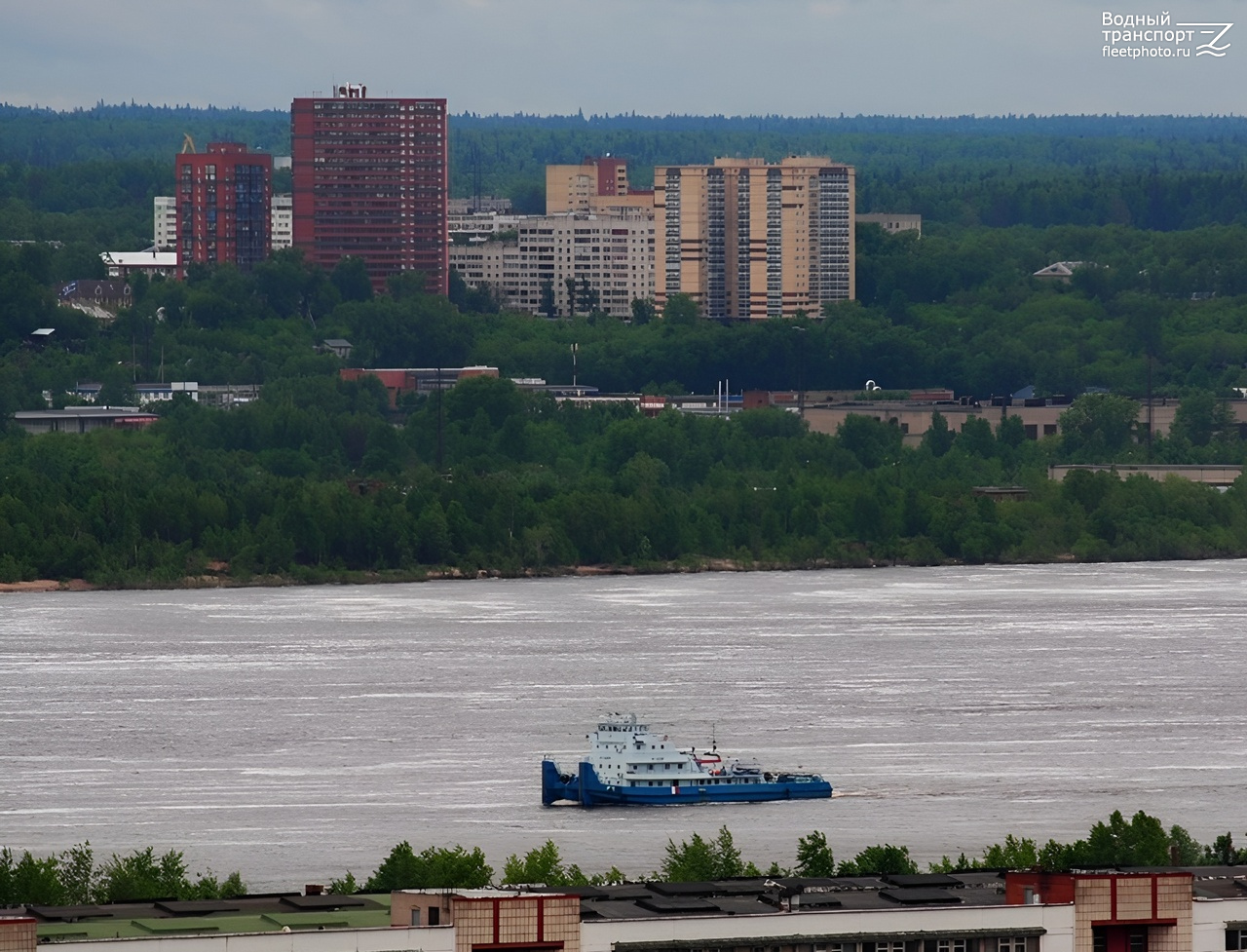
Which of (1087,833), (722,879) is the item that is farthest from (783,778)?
(722,879)

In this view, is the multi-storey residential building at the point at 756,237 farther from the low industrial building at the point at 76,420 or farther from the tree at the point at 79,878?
the tree at the point at 79,878

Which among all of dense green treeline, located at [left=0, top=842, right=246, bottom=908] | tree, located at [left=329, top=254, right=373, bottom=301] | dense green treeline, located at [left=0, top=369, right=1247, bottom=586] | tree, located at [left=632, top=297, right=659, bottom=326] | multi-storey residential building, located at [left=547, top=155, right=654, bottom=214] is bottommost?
dense green treeline, located at [left=0, top=842, right=246, bottom=908]

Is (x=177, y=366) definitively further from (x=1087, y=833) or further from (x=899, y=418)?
(x=1087, y=833)

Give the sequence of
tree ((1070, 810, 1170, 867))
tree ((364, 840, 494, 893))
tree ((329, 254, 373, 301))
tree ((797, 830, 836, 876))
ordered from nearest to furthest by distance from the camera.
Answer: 1. tree ((364, 840, 494, 893))
2. tree ((1070, 810, 1170, 867))
3. tree ((797, 830, 836, 876))
4. tree ((329, 254, 373, 301))

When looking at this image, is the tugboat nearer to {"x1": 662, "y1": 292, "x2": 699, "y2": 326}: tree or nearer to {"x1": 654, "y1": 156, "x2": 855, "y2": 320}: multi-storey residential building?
{"x1": 662, "y1": 292, "x2": 699, "y2": 326}: tree

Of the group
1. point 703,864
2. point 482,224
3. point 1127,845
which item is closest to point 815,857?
point 703,864

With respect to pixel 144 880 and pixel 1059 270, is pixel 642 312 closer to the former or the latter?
pixel 1059 270

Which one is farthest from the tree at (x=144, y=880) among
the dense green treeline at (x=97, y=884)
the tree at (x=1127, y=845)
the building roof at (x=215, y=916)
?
the tree at (x=1127, y=845)

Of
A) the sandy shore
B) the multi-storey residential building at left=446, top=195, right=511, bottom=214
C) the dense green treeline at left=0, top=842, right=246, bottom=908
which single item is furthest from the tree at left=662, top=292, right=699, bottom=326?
the dense green treeline at left=0, top=842, right=246, bottom=908
